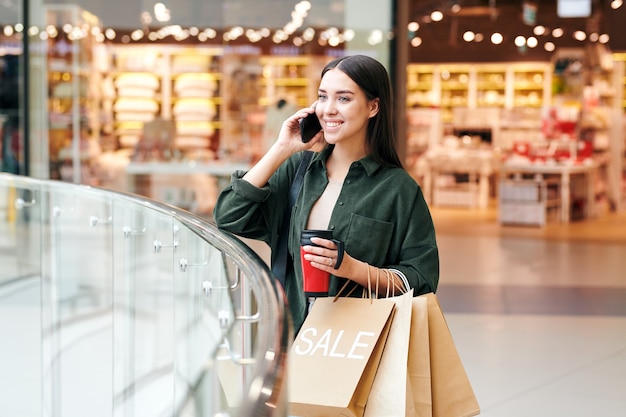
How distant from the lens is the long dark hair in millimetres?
2197

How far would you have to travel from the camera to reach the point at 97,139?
33.4ft

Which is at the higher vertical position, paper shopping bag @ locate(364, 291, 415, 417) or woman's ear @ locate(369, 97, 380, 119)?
woman's ear @ locate(369, 97, 380, 119)

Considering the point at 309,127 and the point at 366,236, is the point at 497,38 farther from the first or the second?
the point at 366,236

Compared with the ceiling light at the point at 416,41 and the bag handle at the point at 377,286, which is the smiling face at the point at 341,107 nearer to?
the bag handle at the point at 377,286

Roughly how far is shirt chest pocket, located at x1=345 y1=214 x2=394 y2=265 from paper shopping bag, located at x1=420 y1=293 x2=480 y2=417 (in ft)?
0.63

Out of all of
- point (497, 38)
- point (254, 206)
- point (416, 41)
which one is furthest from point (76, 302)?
point (416, 41)

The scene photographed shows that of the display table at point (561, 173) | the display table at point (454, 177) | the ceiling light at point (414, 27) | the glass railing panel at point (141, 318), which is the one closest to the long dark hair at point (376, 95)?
the glass railing panel at point (141, 318)

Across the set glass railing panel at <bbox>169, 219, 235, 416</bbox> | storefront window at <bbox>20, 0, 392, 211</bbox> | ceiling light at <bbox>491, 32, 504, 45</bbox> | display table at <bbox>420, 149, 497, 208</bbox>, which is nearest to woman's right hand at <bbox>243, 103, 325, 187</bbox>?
glass railing panel at <bbox>169, 219, 235, 416</bbox>

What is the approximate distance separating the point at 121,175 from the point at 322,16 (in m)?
2.67

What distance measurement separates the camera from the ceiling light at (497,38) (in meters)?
15.9

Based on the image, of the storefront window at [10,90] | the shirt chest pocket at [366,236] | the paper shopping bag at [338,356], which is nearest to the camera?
the paper shopping bag at [338,356]

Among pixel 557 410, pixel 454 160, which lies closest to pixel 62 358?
pixel 557 410

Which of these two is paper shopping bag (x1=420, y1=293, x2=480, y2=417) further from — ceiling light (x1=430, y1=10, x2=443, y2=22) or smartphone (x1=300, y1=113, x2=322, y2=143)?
ceiling light (x1=430, y1=10, x2=443, y2=22)

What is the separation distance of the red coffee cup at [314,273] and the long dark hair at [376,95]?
0.33 m
